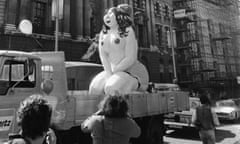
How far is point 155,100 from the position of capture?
567 centimetres

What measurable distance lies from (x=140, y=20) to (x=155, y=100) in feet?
77.0

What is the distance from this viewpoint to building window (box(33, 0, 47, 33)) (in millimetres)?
18717

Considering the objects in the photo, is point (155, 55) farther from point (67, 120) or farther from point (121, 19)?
point (67, 120)

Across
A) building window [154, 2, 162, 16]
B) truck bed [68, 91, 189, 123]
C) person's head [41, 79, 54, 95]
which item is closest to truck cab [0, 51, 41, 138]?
person's head [41, 79, 54, 95]

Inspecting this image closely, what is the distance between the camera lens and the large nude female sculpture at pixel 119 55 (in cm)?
529

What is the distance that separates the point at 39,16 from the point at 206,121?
19.4 meters

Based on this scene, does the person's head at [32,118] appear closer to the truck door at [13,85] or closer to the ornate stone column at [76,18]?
the truck door at [13,85]

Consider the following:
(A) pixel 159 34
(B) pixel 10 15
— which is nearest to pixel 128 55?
(B) pixel 10 15

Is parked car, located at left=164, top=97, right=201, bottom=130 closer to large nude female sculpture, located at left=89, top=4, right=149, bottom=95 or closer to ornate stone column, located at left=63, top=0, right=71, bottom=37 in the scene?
large nude female sculpture, located at left=89, top=4, right=149, bottom=95

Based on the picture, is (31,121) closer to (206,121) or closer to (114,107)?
(114,107)

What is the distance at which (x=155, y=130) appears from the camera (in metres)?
6.20

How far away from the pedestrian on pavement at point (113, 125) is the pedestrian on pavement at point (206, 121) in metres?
2.91

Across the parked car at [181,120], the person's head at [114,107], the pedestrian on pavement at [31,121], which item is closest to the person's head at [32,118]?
the pedestrian on pavement at [31,121]

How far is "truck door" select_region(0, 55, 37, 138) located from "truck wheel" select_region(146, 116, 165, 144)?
3.79m
